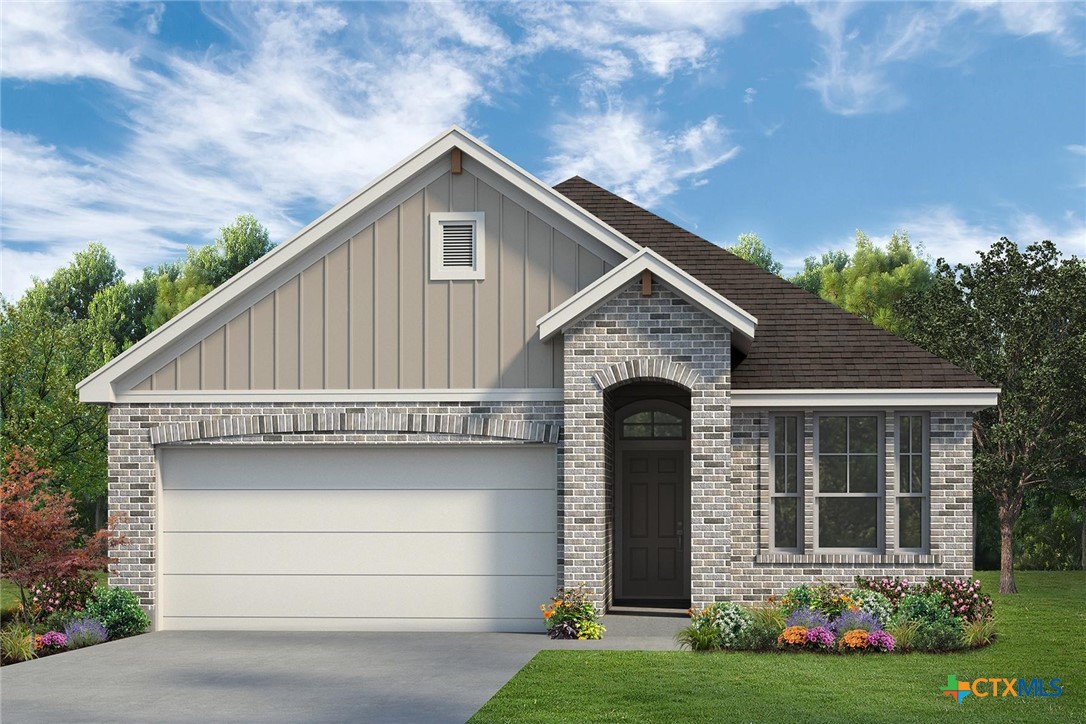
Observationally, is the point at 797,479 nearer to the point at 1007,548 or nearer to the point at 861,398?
the point at 861,398

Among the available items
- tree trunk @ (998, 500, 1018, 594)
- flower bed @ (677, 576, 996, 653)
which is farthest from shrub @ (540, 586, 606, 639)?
tree trunk @ (998, 500, 1018, 594)

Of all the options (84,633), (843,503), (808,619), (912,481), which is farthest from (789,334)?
(843,503)

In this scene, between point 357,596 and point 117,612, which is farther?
point 357,596

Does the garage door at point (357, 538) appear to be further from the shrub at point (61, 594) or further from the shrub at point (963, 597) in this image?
the shrub at point (963, 597)

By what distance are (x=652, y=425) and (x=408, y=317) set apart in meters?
5.04

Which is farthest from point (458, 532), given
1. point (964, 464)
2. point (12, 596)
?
point (12, 596)

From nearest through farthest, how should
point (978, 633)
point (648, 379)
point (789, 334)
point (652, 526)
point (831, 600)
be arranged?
point (978, 633) < point (831, 600) < point (648, 379) < point (789, 334) < point (652, 526)

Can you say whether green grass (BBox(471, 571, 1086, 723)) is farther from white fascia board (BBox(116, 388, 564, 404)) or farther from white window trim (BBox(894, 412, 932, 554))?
white fascia board (BBox(116, 388, 564, 404))

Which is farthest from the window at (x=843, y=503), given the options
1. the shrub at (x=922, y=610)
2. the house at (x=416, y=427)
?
the shrub at (x=922, y=610)

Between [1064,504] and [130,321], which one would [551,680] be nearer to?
[1064,504]

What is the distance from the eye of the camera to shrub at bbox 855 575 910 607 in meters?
16.1

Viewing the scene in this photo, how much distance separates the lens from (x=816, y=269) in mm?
50219

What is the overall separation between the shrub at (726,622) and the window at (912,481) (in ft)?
11.1

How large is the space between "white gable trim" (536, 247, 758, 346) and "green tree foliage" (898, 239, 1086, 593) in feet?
41.6
